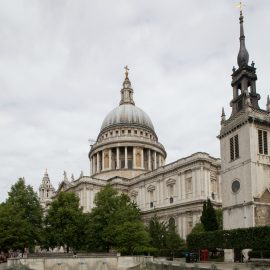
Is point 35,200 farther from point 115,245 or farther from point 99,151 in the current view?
point 99,151

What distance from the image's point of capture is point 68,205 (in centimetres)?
6391

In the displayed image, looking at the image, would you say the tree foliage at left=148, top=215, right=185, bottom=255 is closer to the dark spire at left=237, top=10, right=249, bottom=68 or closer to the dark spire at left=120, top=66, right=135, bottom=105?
the dark spire at left=237, top=10, right=249, bottom=68

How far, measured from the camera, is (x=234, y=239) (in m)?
46.3

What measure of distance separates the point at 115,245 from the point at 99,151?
50.7 meters

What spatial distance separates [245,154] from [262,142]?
2.51 meters

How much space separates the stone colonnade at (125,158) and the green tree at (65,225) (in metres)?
39.4

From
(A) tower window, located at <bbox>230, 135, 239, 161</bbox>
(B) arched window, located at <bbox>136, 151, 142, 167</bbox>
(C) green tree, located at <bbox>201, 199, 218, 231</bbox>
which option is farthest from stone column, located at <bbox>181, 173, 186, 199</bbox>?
(B) arched window, located at <bbox>136, 151, 142, 167</bbox>

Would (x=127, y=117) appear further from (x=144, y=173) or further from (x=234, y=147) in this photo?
(x=234, y=147)

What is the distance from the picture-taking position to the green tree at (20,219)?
56.7m

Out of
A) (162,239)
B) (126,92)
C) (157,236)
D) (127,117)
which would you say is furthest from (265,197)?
(126,92)

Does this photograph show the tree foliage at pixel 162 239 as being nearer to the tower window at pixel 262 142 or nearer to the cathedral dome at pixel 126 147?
the tower window at pixel 262 142

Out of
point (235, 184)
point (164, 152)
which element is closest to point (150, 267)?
point (235, 184)

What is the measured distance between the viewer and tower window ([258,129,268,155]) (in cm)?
5109

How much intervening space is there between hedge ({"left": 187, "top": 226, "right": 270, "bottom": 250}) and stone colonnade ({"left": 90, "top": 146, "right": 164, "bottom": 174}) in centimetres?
5202
